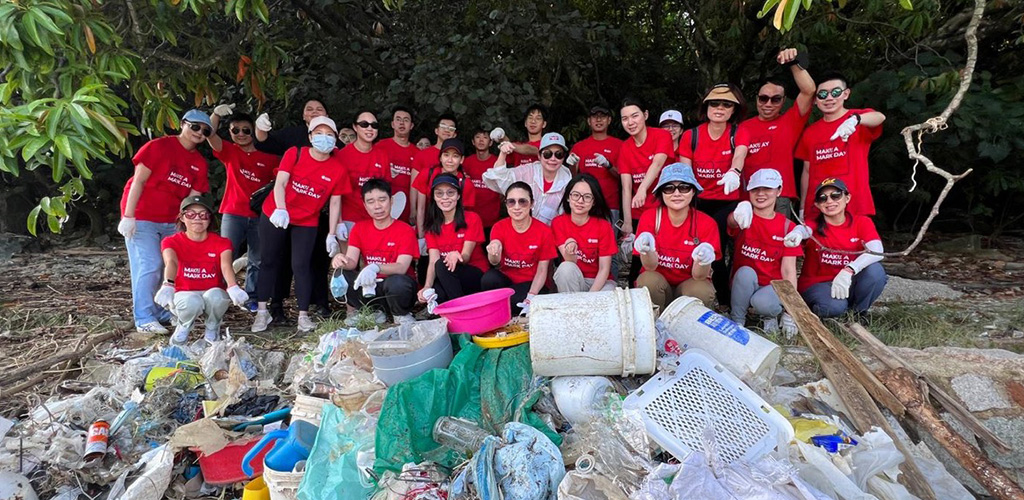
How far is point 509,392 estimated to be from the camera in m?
2.94

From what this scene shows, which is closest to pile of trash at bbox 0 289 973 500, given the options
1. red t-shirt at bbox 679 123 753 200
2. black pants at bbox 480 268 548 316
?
black pants at bbox 480 268 548 316

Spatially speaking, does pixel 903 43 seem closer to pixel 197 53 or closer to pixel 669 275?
pixel 669 275

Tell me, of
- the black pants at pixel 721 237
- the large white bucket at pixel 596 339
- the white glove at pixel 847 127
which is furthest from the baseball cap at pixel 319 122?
the white glove at pixel 847 127

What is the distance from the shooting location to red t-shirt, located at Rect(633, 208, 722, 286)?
394 cm

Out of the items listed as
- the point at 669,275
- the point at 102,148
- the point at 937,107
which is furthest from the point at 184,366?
the point at 937,107

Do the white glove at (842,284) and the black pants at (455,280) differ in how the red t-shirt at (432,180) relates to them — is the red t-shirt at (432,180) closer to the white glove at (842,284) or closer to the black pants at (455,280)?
the black pants at (455,280)

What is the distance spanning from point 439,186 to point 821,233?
2585mm

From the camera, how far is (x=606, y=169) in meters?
4.81

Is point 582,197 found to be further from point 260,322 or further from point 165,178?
point 165,178

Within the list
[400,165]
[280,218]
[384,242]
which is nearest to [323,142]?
[280,218]

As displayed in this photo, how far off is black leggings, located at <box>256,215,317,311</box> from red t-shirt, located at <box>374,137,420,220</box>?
79 cm

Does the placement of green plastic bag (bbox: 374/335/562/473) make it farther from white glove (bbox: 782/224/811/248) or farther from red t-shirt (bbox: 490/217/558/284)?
white glove (bbox: 782/224/811/248)

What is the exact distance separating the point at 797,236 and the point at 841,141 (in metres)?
0.86

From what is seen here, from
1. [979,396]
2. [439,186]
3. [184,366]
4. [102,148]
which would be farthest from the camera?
[439,186]
